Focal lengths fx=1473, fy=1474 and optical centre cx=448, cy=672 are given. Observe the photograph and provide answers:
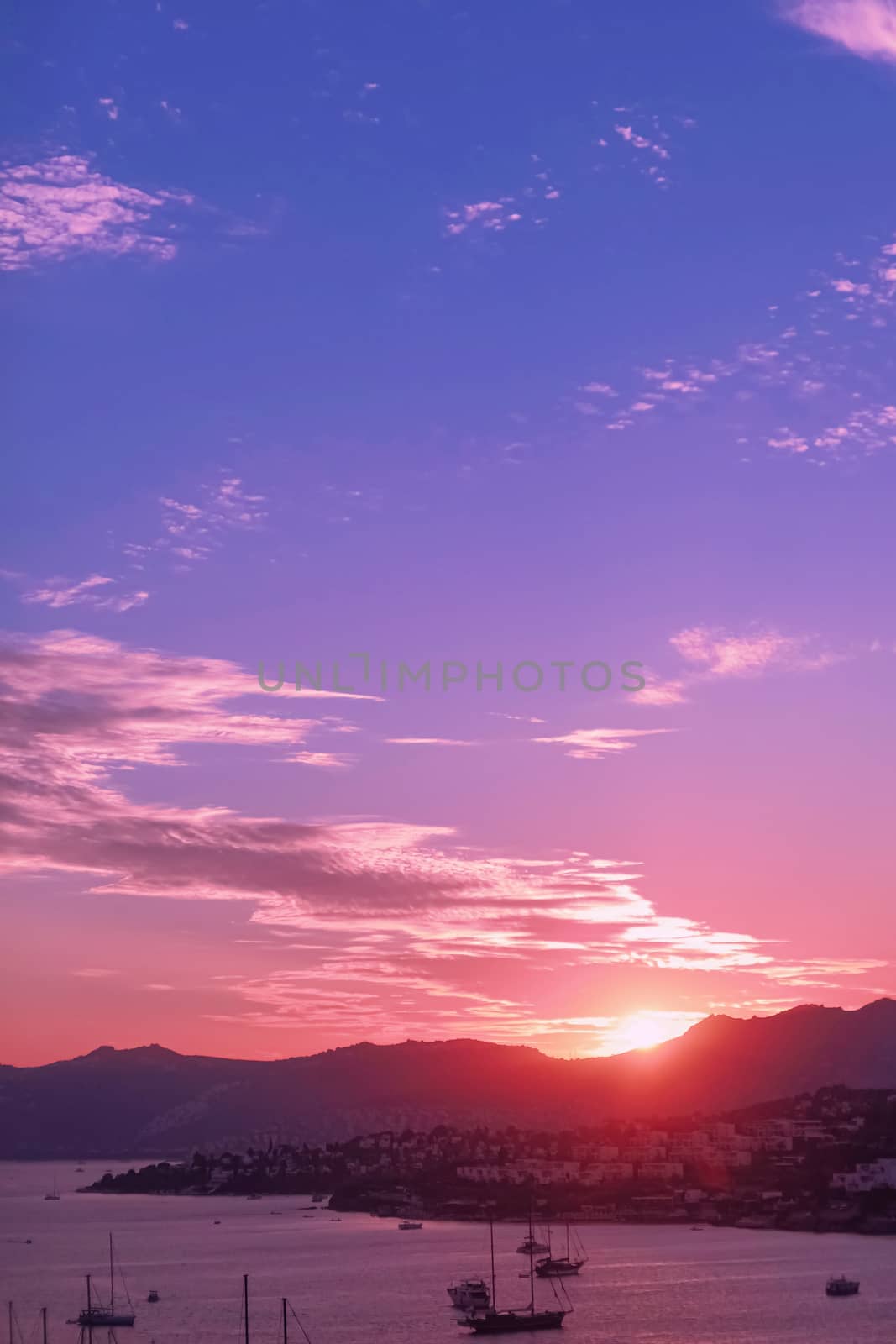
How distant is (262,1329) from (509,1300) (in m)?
20.0

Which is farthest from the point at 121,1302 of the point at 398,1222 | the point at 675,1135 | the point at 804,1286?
the point at 675,1135

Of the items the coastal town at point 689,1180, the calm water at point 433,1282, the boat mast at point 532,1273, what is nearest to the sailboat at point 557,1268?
the boat mast at point 532,1273

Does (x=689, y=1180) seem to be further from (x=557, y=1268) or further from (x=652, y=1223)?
(x=557, y=1268)

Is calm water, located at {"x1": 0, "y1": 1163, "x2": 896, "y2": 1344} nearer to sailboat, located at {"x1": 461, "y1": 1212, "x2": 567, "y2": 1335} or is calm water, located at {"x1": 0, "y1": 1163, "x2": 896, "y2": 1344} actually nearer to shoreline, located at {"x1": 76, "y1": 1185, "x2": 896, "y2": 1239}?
sailboat, located at {"x1": 461, "y1": 1212, "x2": 567, "y2": 1335}

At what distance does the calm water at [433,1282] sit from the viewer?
7044cm

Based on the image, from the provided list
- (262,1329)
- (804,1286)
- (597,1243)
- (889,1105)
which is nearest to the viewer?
(262,1329)

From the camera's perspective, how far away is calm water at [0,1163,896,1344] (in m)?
70.4

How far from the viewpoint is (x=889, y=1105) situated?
18988 cm

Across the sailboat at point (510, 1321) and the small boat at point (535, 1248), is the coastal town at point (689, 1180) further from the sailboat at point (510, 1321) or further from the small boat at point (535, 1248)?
the sailboat at point (510, 1321)

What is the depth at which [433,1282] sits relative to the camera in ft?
293

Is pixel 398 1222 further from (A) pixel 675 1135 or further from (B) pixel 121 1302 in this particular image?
(B) pixel 121 1302

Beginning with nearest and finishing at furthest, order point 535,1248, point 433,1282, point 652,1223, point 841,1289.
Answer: point 841,1289, point 433,1282, point 535,1248, point 652,1223

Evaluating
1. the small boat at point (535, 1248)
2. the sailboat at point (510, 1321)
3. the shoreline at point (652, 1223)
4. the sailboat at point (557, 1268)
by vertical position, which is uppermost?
the sailboat at point (510, 1321)

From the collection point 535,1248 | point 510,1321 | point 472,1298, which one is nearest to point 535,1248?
point 535,1248
